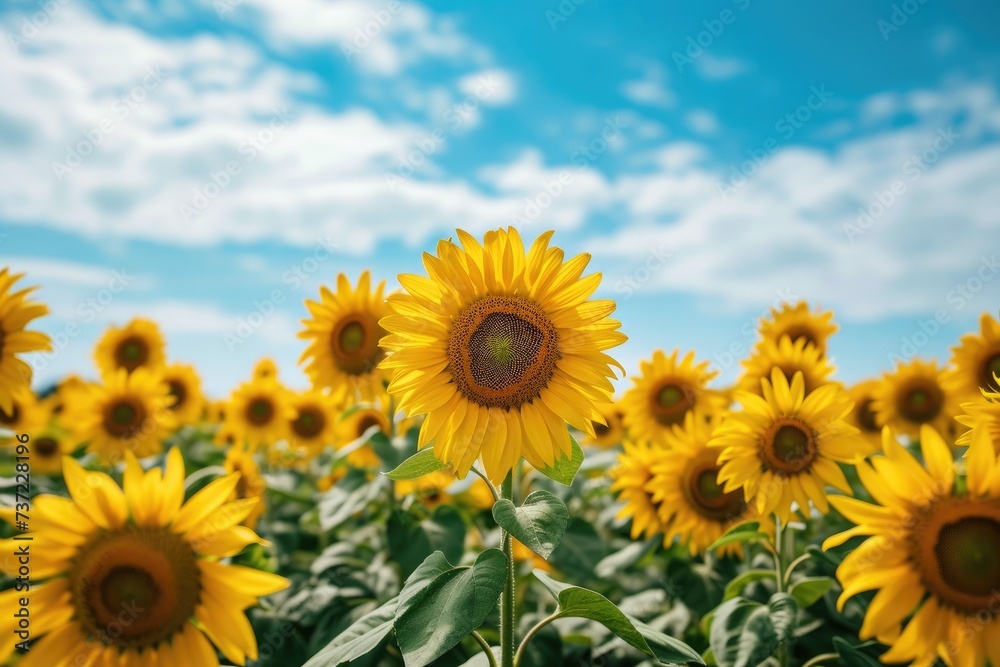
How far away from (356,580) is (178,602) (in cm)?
252

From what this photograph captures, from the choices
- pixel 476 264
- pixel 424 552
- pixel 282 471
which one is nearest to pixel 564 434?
pixel 476 264

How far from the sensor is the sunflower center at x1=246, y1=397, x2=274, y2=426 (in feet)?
26.9

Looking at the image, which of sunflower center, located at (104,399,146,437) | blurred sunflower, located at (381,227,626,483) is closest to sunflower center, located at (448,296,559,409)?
blurred sunflower, located at (381,227,626,483)

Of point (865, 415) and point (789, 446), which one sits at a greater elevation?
point (865, 415)

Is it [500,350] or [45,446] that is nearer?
[500,350]

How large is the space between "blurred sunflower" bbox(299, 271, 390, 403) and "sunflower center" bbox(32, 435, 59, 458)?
413 centimetres

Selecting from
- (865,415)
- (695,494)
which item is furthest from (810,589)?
(865,415)

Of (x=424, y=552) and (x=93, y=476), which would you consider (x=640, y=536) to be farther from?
(x=93, y=476)

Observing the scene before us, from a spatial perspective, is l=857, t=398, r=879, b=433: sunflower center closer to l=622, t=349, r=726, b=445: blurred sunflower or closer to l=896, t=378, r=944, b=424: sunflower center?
l=896, t=378, r=944, b=424: sunflower center

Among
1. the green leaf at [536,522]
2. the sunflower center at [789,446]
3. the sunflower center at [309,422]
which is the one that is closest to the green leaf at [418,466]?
the green leaf at [536,522]

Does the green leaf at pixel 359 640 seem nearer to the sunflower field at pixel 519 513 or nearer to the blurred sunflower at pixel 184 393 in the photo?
the sunflower field at pixel 519 513

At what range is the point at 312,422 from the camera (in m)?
8.08

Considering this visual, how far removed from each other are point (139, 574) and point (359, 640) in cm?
92

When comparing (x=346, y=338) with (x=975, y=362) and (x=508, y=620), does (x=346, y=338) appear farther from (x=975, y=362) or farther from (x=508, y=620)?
(x=975, y=362)
